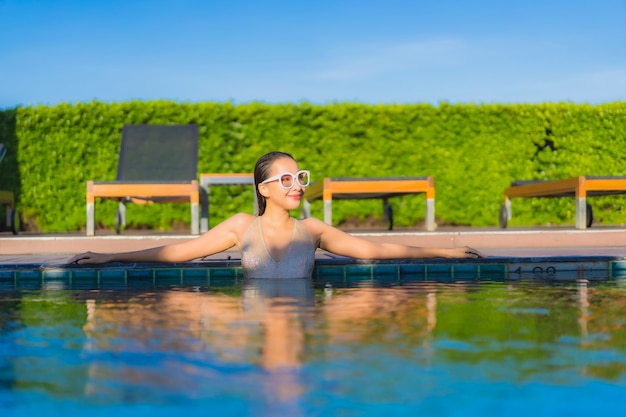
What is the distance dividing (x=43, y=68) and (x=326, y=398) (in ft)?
32.5

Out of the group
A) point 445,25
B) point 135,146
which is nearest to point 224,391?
point 135,146

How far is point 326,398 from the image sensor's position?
5.96ft

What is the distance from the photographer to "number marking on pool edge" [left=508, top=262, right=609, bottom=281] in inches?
199

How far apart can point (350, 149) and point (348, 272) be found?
7.28 meters

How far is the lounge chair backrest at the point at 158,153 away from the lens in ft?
29.5

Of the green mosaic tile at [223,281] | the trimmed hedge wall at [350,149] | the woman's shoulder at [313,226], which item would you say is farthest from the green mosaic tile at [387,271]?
the trimmed hedge wall at [350,149]

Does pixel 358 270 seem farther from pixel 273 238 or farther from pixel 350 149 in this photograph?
pixel 350 149

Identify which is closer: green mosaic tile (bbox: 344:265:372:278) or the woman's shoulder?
the woman's shoulder

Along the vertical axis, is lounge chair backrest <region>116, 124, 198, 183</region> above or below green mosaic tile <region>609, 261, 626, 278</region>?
above

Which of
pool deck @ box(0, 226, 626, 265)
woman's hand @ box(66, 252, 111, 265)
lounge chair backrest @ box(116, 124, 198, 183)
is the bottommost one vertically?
woman's hand @ box(66, 252, 111, 265)

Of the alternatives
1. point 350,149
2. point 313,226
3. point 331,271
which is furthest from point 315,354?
point 350,149

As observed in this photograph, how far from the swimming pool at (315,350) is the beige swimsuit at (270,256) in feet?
0.29

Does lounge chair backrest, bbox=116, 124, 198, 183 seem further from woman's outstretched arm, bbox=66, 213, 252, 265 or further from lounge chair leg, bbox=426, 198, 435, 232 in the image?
woman's outstretched arm, bbox=66, 213, 252, 265

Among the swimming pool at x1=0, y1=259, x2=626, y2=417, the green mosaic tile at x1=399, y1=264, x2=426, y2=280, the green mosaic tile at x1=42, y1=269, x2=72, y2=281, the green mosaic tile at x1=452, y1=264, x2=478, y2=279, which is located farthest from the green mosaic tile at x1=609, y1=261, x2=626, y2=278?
the green mosaic tile at x1=42, y1=269, x2=72, y2=281
